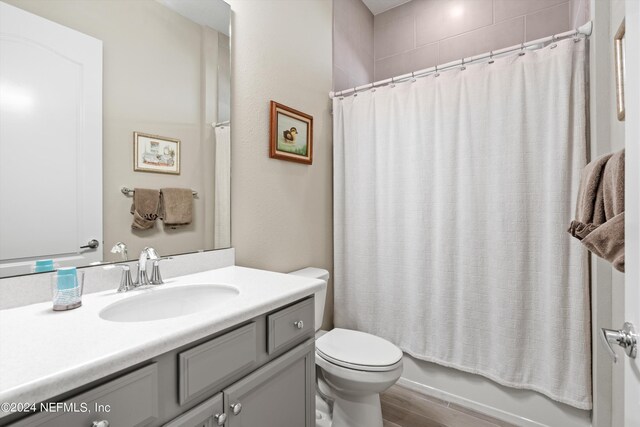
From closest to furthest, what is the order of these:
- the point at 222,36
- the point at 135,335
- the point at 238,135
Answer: the point at 135,335 → the point at 222,36 → the point at 238,135

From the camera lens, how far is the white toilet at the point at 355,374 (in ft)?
4.48

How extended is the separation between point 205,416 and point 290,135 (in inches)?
56.3

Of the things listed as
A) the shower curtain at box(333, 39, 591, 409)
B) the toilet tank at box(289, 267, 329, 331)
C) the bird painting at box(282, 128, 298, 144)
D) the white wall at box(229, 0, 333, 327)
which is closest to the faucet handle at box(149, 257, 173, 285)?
the white wall at box(229, 0, 333, 327)

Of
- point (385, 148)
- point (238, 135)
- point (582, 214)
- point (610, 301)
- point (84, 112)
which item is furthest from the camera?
point (385, 148)

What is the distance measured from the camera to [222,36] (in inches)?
56.7

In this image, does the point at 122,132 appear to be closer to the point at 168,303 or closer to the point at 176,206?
the point at 176,206

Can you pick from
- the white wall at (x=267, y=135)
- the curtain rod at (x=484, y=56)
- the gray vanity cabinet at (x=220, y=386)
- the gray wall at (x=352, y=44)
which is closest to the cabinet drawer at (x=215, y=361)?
the gray vanity cabinet at (x=220, y=386)

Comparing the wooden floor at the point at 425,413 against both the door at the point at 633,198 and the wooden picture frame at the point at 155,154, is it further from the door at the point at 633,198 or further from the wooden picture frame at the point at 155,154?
the wooden picture frame at the point at 155,154

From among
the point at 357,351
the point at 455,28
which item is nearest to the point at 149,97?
the point at 357,351

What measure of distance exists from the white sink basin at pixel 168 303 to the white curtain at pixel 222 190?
0.33 metres

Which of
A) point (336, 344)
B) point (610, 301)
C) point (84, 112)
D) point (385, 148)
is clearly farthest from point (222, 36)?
point (610, 301)

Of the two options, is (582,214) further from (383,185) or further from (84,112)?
(84,112)

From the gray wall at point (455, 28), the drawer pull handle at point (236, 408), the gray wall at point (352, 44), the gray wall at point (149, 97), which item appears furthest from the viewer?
the gray wall at point (352, 44)

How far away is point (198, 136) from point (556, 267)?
1.77 m
